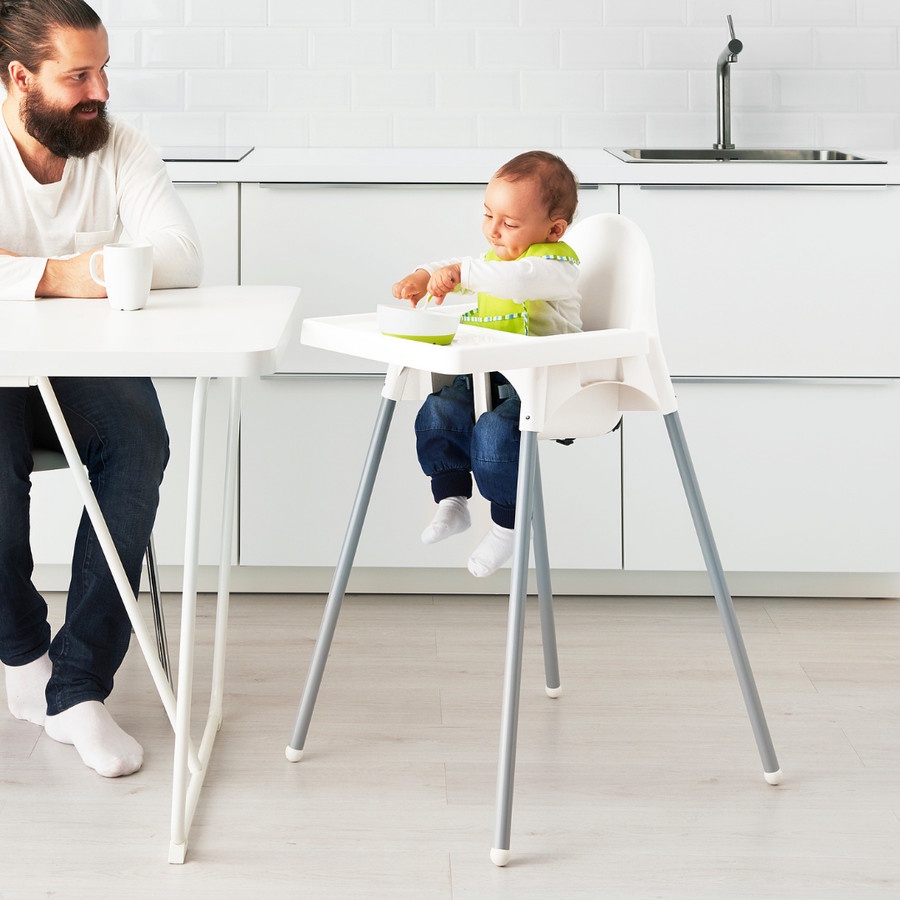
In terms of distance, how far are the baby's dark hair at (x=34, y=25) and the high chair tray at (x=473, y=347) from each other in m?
0.75

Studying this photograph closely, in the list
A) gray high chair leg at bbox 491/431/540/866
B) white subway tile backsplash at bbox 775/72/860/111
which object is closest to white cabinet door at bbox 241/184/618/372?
white subway tile backsplash at bbox 775/72/860/111

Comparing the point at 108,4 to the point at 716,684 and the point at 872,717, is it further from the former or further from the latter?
the point at 872,717

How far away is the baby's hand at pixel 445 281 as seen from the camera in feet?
5.65

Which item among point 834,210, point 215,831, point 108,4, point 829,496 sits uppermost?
point 108,4

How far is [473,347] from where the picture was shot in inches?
60.8

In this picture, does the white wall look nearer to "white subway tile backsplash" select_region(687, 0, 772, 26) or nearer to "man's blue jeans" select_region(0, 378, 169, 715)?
"white subway tile backsplash" select_region(687, 0, 772, 26)

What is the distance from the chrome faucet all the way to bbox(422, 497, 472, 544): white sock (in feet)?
5.09

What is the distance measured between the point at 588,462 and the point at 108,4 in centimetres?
171

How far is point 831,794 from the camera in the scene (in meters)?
1.92

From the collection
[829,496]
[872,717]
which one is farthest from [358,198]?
[872,717]

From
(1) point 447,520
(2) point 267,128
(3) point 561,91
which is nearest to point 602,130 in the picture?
(3) point 561,91

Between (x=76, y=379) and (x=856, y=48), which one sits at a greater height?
(x=856, y=48)

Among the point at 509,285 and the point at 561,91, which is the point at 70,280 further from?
the point at 561,91

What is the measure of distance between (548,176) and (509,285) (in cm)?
20
